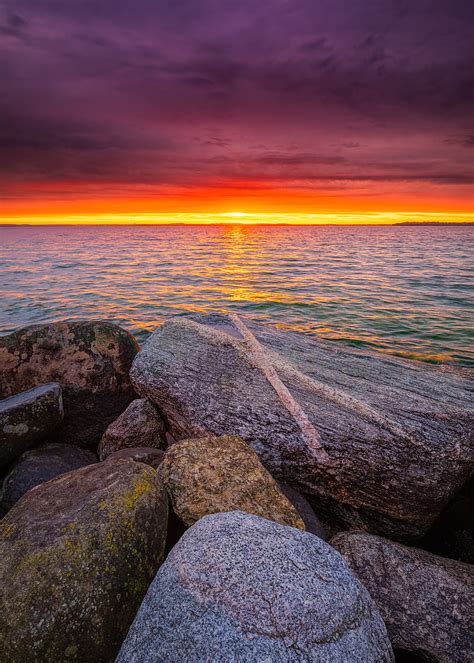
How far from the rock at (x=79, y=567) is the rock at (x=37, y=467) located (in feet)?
5.82

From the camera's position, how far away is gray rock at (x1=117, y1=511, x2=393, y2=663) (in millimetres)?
2561

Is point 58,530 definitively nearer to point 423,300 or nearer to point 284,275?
point 423,300

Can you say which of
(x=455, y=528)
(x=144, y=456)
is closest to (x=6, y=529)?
(x=144, y=456)

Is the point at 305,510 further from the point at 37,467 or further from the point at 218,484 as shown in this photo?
the point at 37,467

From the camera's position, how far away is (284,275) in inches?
1372

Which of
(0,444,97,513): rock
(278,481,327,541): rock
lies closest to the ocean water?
(278,481,327,541): rock

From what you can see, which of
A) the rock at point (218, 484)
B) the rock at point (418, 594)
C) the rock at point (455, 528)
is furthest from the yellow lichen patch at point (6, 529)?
the rock at point (455, 528)

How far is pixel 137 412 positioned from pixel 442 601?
5.20 meters

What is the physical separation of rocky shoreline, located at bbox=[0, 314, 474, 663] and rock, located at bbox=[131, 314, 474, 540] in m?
0.03

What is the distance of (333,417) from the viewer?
5.73 meters

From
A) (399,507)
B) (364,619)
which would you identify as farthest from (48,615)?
(399,507)

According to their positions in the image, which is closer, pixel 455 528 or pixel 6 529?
pixel 6 529

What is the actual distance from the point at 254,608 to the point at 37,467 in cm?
474

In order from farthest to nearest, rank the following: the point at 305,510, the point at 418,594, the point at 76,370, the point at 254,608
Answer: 1. the point at 76,370
2. the point at 305,510
3. the point at 418,594
4. the point at 254,608
